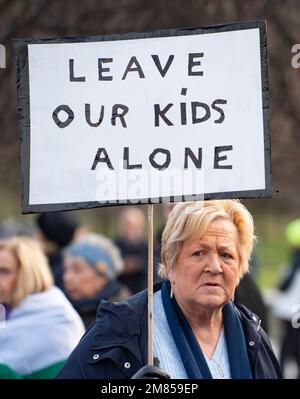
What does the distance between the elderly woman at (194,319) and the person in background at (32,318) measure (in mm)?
1437

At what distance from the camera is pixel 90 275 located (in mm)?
7426

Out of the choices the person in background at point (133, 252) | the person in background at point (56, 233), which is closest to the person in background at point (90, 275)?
the person in background at point (56, 233)

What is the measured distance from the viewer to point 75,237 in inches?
357

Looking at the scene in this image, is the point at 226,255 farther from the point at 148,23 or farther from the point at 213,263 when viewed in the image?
the point at 148,23

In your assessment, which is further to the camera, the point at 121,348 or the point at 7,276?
the point at 7,276

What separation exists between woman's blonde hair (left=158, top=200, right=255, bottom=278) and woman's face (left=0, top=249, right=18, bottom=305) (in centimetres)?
188

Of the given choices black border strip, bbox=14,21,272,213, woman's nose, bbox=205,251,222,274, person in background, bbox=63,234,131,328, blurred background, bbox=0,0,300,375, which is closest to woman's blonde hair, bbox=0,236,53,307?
person in background, bbox=63,234,131,328

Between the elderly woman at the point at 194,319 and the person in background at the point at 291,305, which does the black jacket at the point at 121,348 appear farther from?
the person in background at the point at 291,305

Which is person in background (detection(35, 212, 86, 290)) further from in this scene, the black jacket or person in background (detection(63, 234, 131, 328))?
the black jacket

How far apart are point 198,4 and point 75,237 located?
9.43ft

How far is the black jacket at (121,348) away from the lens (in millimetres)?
4223

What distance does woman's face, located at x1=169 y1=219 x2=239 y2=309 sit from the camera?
427 cm

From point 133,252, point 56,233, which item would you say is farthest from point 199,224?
point 133,252

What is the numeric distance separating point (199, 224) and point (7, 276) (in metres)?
2.06
